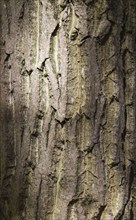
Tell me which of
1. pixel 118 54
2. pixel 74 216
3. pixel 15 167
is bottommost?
pixel 74 216

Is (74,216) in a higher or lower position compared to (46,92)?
lower

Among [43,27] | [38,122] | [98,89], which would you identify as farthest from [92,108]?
[43,27]

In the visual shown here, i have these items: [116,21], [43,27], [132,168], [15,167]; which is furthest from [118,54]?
[15,167]

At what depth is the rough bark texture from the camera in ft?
3.70

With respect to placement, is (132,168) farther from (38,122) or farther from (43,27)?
(43,27)

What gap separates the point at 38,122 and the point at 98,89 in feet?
0.66

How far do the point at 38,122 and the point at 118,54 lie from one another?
305 millimetres

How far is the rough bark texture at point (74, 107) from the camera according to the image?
3.70 feet

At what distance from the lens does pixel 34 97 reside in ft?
3.81

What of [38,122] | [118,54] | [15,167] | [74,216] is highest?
[118,54]

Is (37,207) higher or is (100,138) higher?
(100,138)

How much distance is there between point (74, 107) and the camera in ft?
3.73

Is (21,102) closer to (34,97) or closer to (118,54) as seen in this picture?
(34,97)

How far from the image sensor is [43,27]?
114 centimetres
